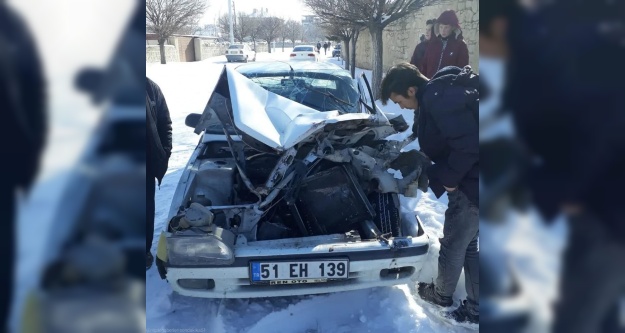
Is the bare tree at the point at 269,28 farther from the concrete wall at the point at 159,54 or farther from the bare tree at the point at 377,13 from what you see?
the bare tree at the point at 377,13

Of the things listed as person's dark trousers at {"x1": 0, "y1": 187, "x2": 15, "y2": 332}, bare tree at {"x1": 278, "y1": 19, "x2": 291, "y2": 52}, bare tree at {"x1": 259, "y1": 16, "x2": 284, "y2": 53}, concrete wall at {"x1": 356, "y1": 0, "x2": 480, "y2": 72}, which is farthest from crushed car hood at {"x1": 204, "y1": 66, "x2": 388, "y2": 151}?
bare tree at {"x1": 278, "y1": 19, "x2": 291, "y2": 52}

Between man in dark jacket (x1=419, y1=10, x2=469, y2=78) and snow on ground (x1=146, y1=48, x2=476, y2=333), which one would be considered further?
man in dark jacket (x1=419, y1=10, x2=469, y2=78)

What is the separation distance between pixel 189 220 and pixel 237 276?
47 centimetres

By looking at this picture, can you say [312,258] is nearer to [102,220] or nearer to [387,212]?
[387,212]

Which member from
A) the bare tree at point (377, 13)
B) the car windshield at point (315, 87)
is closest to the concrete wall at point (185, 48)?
the bare tree at point (377, 13)

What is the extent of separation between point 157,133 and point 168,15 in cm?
3263

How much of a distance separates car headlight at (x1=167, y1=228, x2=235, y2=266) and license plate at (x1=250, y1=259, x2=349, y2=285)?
0.19 metres

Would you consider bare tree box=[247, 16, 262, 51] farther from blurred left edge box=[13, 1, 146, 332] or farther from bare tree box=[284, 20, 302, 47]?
blurred left edge box=[13, 1, 146, 332]

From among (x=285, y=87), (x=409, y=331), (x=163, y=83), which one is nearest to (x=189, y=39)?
(x=163, y=83)

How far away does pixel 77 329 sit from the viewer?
118 centimetres

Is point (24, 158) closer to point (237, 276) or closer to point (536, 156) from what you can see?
point (536, 156)

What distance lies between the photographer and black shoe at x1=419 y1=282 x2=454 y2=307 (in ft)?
10.4

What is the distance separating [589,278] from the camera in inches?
47.3

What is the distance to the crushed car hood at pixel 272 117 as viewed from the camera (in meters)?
3.11
